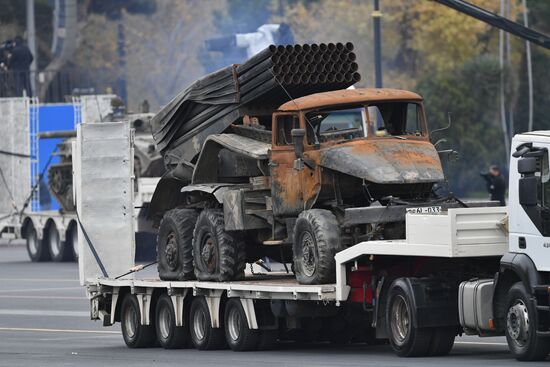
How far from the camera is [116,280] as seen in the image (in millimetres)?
22516

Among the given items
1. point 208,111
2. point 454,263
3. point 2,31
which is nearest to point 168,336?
point 208,111

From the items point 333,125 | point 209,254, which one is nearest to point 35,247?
point 209,254

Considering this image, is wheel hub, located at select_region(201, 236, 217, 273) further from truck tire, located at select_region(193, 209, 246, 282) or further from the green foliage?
the green foliage

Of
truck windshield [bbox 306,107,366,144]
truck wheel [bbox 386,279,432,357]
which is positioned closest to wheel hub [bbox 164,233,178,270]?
truck windshield [bbox 306,107,366,144]

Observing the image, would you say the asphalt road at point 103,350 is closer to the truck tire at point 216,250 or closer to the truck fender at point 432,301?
the truck fender at point 432,301

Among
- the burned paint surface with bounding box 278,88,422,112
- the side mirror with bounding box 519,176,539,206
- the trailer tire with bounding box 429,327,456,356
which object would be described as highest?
the burned paint surface with bounding box 278,88,422,112

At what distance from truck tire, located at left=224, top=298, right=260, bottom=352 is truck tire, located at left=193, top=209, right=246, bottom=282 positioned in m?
0.55

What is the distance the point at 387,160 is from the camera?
18938mm

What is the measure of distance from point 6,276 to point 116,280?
14773 mm

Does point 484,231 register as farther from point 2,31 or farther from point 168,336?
point 2,31

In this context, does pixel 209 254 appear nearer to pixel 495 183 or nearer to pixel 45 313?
pixel 45 313

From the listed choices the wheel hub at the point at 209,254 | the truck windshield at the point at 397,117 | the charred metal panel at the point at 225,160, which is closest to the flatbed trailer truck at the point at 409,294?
the wheel hub at the point at 209,254

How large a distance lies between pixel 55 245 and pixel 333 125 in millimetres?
23141

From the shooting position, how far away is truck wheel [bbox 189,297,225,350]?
20.3 metres
